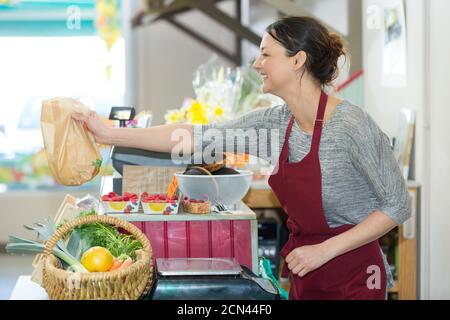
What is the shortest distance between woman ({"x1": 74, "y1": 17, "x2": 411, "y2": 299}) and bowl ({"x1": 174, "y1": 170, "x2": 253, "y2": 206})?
13 centimetres

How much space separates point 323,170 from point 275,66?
11.9 inches

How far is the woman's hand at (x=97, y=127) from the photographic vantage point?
204 cm

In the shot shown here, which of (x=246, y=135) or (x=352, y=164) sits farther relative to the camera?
(x=246, y=135)

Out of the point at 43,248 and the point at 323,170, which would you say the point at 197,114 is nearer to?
the point at 323,170

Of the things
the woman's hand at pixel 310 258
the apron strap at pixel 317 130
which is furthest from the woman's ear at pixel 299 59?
the woman's hand at pixel 310 258

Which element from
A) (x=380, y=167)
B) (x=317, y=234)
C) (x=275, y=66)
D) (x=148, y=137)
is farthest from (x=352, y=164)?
(x=148, y=137)

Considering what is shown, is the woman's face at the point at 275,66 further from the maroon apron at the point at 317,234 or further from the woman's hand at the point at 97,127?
the woman's hand at the point at 97,127

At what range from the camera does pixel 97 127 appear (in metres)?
2.06

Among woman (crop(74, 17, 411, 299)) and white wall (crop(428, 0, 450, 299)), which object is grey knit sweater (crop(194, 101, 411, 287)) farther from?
white wall (crop(428, 0, 450, 299))

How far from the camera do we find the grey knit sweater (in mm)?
1854

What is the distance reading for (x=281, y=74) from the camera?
6.40 ft
